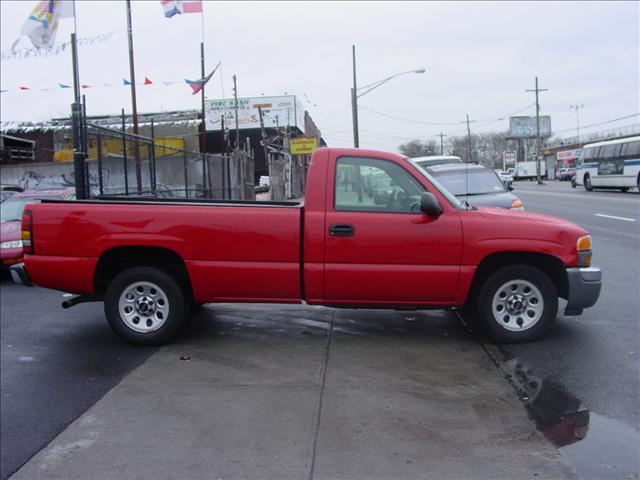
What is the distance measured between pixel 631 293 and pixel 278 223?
513cm

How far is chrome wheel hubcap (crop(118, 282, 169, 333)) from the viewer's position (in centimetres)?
587

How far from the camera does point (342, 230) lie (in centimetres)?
553

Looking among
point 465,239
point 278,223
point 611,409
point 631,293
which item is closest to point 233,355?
point 278,223

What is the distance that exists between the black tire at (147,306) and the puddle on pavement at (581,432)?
318 cm

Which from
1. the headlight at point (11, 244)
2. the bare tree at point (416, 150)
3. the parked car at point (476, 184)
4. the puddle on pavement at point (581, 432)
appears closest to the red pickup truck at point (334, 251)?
the puddle on pavement at point (581, 432)

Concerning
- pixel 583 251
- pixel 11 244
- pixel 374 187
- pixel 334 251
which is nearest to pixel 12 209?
pixel 11 244

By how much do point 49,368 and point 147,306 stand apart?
103 centimetres

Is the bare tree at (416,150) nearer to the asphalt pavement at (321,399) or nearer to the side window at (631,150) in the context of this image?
the side window at (631,150)

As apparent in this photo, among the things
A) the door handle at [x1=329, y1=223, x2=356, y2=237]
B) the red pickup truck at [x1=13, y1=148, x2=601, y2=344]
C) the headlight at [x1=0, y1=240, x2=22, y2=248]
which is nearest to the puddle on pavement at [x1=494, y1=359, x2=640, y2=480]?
the red pickup truck at [x1=13, y1=148, x2=601, y2=344]

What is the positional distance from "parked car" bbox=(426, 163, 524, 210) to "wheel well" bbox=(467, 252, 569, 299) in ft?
17.2

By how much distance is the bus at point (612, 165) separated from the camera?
31422 millimetres

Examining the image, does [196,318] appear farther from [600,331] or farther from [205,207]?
[600,331]

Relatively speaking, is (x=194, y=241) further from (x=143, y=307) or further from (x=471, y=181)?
(x=471, y=181)

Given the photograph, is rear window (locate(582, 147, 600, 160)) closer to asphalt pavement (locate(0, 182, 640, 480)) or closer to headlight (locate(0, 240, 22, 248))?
asphalt pavement (locate(0, 182, 640, 480))
